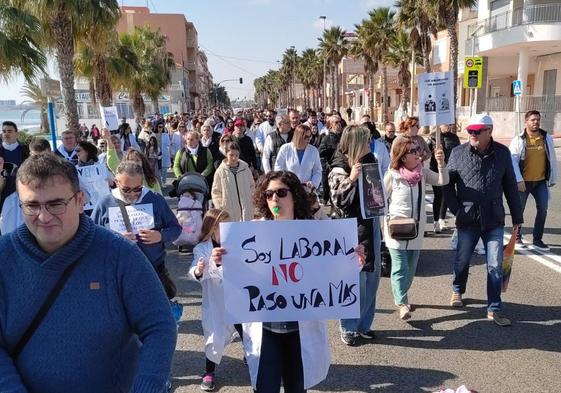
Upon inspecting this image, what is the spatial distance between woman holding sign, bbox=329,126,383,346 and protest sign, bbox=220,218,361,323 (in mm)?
1439

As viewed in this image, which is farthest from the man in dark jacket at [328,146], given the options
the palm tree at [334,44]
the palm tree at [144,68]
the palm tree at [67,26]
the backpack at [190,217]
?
the palm tree at [334,44]

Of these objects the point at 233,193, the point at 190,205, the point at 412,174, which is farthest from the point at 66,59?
the point at 412,174

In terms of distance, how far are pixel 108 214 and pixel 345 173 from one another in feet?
6.77

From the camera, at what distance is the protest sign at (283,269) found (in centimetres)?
278

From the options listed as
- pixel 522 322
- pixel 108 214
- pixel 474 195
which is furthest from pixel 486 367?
pixel 108 214

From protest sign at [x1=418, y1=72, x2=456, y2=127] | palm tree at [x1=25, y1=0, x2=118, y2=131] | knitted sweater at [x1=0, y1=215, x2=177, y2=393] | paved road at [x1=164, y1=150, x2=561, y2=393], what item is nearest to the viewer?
knitted sweater at [x1=0, y1=215, x2=177, y2=393]

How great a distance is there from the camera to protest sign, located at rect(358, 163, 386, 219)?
4242 millimetres

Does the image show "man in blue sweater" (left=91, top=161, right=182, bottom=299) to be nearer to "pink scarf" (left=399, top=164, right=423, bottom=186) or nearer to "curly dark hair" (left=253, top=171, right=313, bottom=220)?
"curly dark hair" (left=253, top=171, right=313, bottom=220)

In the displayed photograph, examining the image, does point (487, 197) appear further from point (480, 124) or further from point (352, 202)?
point (352, 202)

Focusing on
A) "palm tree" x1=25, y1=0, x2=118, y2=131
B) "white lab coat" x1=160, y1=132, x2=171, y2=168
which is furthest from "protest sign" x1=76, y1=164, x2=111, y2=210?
"palm tree" x1=25, y1=0, x2=118, y2=131

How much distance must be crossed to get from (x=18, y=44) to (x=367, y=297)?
32.3 feet

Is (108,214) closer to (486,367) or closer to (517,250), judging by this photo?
(486,367)

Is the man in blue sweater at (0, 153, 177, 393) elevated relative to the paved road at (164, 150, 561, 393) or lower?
elevated

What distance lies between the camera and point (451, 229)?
8336 mm
